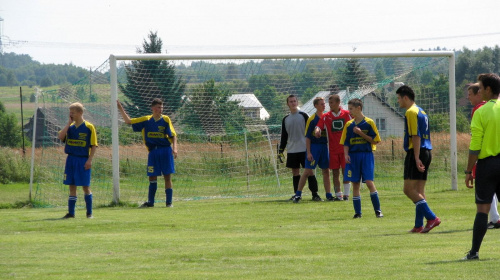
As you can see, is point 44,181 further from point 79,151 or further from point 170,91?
point 79,151

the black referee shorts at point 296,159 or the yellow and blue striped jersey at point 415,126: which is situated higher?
the yellow and blue striped jersey at point 415,126

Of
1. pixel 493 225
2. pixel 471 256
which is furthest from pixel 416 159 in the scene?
pixel 471 256

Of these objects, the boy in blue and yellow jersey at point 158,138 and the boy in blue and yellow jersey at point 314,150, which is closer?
the boy in blue and yellow jersey at point 158,138

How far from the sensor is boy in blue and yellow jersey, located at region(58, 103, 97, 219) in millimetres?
12852

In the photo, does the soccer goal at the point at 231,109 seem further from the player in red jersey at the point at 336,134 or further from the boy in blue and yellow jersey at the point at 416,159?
the boy in blue and yellow jersey at the point at 416,159

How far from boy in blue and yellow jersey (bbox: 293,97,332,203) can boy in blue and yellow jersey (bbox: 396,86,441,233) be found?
4898mm

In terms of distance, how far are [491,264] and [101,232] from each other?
5.62m

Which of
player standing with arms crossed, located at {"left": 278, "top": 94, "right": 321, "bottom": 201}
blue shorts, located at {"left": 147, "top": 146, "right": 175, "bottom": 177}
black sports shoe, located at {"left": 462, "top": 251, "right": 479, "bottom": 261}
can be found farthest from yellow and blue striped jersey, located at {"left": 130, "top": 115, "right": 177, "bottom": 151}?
black sports shoe, located at {"left": 462, "top": 251, "right": 479, "bottom": 261}

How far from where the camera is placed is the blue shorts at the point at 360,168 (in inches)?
466

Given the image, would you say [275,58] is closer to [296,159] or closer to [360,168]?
[296,159]

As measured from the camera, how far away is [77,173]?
12.8 metres

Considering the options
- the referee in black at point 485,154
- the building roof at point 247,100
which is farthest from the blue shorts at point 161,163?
the referee in black at point 485,154

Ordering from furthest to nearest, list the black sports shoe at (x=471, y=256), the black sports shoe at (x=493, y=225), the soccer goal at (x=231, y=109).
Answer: the soccer goal at (x=231, y=109), the black sports shoe at (x=493, y=225), the black sports shoe at (x=471, y=256)

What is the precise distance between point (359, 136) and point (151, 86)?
6888 mm
